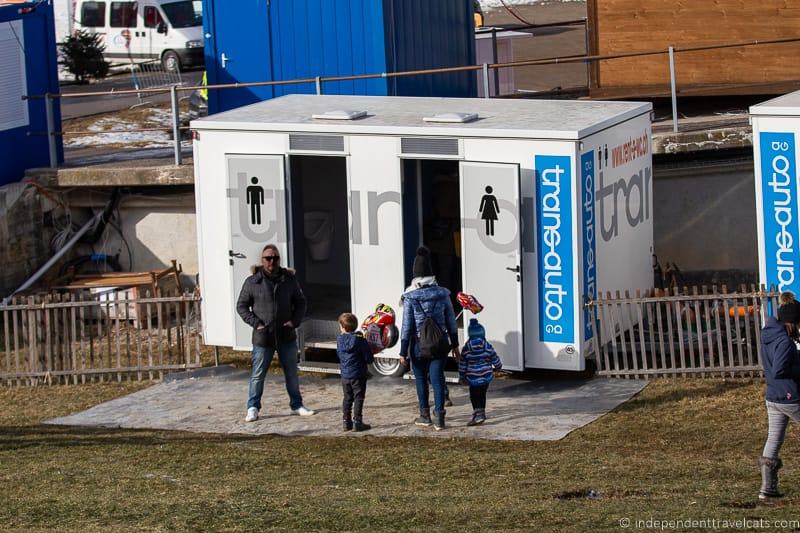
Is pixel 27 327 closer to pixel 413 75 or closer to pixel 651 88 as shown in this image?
pixel 413 75

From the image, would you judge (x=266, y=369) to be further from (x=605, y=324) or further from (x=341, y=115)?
(x=605, y=324)

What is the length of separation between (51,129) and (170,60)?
50.8 ft

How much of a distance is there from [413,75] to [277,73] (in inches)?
70.8

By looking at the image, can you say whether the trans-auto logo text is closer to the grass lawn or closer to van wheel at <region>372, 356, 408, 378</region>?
the grass lawn

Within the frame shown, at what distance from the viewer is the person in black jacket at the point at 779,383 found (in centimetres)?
876

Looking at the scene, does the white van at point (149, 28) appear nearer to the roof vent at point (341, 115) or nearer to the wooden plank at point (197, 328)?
the wooden plank at point (197, 328)

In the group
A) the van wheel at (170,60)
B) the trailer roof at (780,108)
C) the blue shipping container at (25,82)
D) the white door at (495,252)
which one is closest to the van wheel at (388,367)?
the white door at (495,252)

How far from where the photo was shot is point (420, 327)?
37.2 feet

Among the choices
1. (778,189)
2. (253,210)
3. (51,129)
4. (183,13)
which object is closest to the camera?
(778,189)

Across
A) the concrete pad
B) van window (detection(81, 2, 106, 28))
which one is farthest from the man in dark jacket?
van window (detection(81, 2, 106, 28))

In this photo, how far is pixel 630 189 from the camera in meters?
13.5

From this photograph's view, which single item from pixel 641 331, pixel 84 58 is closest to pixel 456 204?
pixel 641 331

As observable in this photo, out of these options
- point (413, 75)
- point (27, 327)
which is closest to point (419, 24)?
point (413, 75)

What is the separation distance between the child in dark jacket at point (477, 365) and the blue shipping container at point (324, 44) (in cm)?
677
